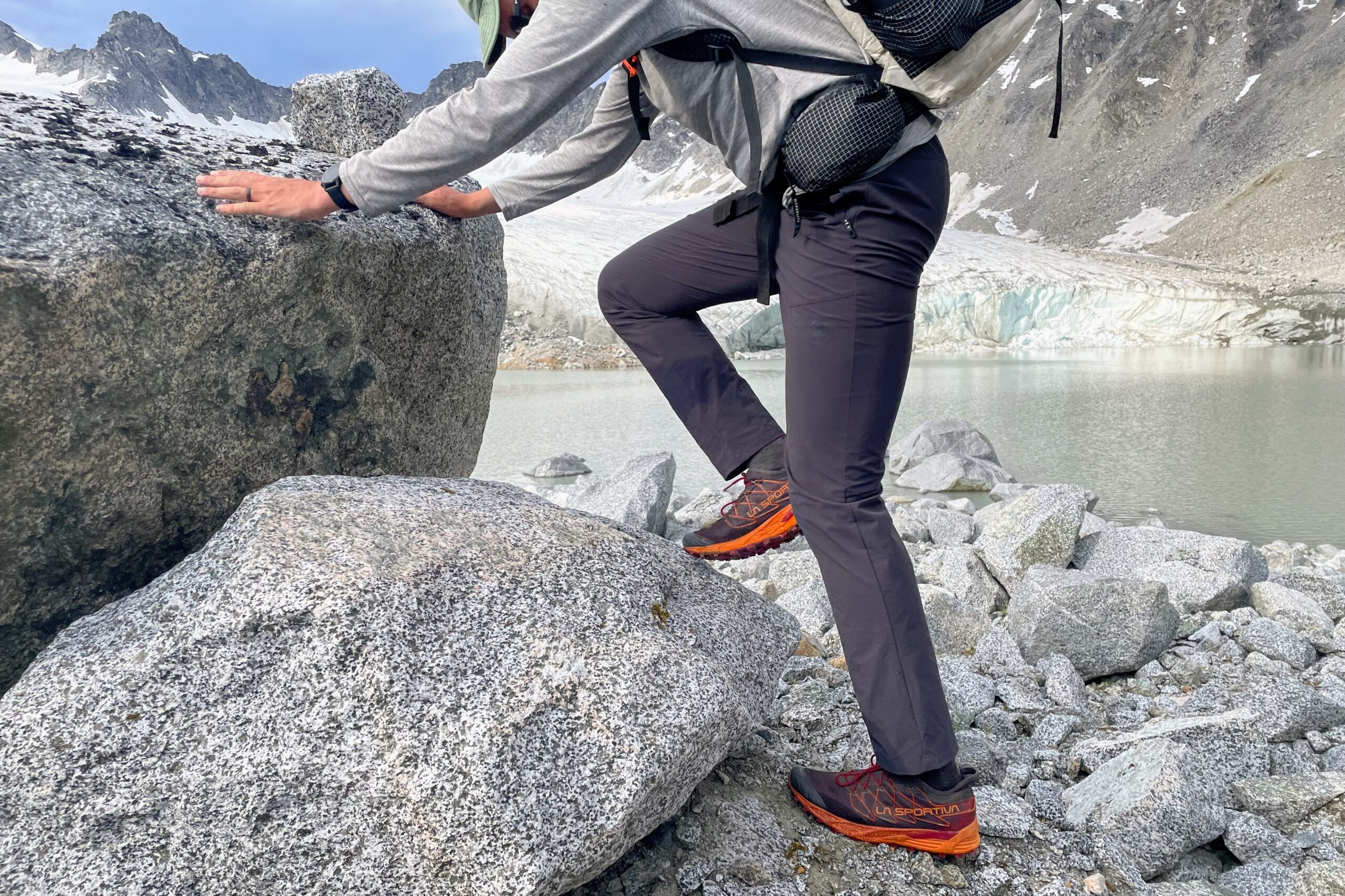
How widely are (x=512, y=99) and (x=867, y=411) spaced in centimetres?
77

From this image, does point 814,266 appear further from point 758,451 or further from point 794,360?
point 758,451

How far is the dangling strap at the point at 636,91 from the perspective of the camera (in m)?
1.64

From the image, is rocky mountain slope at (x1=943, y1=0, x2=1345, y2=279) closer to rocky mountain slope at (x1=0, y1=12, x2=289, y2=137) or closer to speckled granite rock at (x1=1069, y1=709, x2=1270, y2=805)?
speckled granite rock at (x1=1069, y1=709, x2=1270, y2=805)

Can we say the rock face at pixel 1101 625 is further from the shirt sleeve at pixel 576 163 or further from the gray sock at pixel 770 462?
the shirt sleeve at pixel 576 163

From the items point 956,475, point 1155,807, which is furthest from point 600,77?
point 956,475

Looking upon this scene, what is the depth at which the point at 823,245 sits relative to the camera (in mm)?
1514

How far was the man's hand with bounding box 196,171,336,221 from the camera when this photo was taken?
168cm

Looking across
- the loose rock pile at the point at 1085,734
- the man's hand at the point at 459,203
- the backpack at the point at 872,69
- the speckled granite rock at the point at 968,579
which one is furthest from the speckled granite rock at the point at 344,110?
the speckled granite rock at the point at 968,579

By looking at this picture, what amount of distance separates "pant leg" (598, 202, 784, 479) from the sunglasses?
440mm

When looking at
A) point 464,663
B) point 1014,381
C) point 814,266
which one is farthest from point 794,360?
point 1014,381

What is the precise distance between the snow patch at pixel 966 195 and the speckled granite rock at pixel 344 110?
5318 cm

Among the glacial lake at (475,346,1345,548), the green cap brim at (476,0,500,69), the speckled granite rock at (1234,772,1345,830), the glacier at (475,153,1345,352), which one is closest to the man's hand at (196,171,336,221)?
the green cap brim at (476,0,500,69)

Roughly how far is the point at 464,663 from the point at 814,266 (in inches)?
33.6

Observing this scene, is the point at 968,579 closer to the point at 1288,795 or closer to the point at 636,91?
the point at 1288,795
